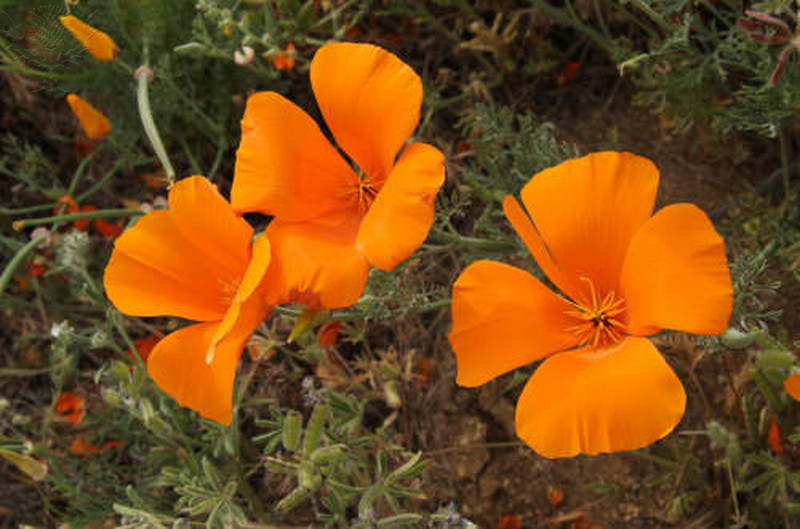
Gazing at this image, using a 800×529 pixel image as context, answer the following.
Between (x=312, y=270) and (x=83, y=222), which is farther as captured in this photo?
(x=83, y=222)

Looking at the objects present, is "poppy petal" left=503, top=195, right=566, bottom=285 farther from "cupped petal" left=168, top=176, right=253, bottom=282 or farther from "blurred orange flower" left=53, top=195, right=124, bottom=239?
"blurred orange flower" left=53, top=195, right=124, bottom=239

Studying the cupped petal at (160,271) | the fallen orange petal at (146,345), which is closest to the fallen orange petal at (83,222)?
the fallen orange petal at (146,345)

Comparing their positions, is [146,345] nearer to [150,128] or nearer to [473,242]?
[150,128]

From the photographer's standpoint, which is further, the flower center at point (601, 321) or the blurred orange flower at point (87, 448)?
the blurred orange flower at point (87, 448)

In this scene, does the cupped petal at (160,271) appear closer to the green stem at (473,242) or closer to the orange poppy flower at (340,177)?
the orange poppy flower at (340,177)

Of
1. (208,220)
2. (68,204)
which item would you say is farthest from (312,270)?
(68,204)

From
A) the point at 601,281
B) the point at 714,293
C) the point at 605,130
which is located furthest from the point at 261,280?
the point at 605,130
